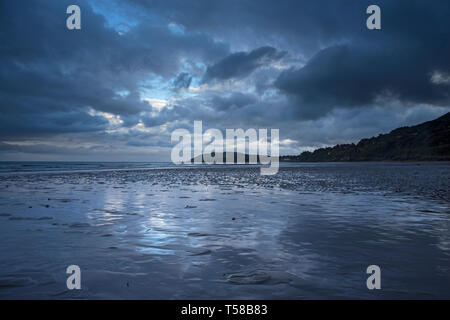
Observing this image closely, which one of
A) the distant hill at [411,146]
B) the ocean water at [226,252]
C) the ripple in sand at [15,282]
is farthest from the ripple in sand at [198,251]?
the distant hill at [411,146]

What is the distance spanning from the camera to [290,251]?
232 inches

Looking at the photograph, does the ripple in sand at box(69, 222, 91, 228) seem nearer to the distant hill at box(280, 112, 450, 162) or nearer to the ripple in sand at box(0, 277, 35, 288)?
the ripple in sand at box(0, 277, 35, 288)

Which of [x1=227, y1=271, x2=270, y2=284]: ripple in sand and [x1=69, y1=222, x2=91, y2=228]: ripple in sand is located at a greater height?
[x1=227, y1=271, x2=270, y2=284]: ripple in sand

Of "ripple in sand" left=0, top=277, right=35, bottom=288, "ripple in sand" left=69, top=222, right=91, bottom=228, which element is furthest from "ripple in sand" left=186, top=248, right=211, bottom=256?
"ripple in sand" left=69, top=222, right=91, bottom=228

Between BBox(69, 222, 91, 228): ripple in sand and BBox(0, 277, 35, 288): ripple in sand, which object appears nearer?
BBox(0, 277, 35, 288): ripple in sand

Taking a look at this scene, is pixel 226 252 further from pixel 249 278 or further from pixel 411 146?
pixel 411 146

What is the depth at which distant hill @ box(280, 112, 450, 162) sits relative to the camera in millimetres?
125188

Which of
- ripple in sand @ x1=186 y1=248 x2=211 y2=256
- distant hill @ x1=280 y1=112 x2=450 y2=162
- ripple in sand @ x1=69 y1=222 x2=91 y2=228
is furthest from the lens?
distant hill @ x1=280 y1=112 x2=450 y2=162

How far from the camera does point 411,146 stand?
14562 centimetres

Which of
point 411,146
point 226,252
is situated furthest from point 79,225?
point 411,146

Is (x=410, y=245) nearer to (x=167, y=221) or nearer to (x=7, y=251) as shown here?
(x=167, y=221)

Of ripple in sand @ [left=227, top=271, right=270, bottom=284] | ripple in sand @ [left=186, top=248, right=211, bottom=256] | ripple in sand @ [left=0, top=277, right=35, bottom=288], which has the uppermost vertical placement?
ripple in sand @ [left=0, top=277, right=35, bottom=288]
